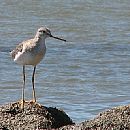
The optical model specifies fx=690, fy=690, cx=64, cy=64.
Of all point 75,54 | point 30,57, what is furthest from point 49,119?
point 75,54

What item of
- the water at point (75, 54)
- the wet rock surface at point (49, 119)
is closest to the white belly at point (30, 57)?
the wet rock surface at point (49, 119)

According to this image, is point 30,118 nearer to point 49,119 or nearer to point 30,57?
point 49,119

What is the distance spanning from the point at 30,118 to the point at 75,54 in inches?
270

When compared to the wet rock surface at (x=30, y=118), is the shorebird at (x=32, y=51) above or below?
above

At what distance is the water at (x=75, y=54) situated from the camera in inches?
420

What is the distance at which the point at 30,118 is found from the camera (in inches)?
277

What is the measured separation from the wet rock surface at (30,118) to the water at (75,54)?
6.21 feet

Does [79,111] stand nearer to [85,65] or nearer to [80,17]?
[85,65]

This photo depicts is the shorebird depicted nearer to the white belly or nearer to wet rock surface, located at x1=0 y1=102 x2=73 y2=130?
the white belly

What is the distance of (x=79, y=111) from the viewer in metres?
9.77

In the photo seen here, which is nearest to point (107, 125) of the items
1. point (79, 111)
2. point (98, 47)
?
point (79, 111)

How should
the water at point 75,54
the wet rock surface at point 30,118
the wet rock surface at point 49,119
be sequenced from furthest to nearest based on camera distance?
the water at point 75,54 → the wet rock surface at point 30,118 → the wet rock surface at point 49,119

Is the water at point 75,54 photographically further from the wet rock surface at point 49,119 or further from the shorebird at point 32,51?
the wet rock surface at point 49,119

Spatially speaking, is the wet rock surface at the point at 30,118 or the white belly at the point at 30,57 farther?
the white belly at the point at 30,57
